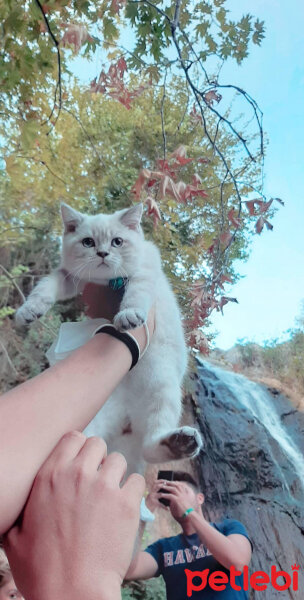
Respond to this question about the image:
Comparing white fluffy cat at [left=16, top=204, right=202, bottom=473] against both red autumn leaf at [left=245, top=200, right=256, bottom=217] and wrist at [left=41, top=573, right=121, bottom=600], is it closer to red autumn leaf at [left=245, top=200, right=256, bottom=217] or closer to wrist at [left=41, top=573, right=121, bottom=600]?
wrist at [left=41, top=573, right=121, bottom=600]

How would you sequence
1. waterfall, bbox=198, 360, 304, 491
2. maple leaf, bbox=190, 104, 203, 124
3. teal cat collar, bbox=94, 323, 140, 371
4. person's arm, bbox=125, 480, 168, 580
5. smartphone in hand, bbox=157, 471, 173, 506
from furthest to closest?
waterfall, bbox=198, 360, 304, 491, maple leaf, bbox=190, 104, 203, 124, smartphone in hand, bbox=157, 471, 173, 506, person's arm, bbox=125, 480, 168, 580, teal cat collar, bbox=94, 323, 140, 371

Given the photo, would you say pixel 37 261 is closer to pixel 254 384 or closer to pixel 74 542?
pixel 254 384

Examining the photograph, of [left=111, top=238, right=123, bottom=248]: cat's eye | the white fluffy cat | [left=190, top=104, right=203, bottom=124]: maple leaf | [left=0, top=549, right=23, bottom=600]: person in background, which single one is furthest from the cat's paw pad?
[left=190, top=104, right=203, bottom=124]: maple leaf

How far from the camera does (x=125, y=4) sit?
1.32 metres

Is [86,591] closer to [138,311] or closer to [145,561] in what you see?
[138,311]

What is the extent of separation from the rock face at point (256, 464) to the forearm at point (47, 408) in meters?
1.01

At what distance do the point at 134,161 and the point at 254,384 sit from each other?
1141 mm

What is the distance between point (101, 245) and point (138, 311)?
0.25 meters

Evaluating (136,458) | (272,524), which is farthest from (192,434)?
(272,524)

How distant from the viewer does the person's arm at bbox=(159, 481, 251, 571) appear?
3.64 ft

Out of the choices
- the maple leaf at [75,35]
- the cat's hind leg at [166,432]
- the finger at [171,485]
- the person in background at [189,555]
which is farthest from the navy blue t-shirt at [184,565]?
the maple leaf at [75,35]

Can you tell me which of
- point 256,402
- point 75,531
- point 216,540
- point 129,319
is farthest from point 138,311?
point 256,402

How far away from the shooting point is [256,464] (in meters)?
1.71

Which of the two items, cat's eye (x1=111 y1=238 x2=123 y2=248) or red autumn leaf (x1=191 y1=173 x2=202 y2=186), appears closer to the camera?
cat's eye (x1=111 y1=238 x2=123 y2=248)
